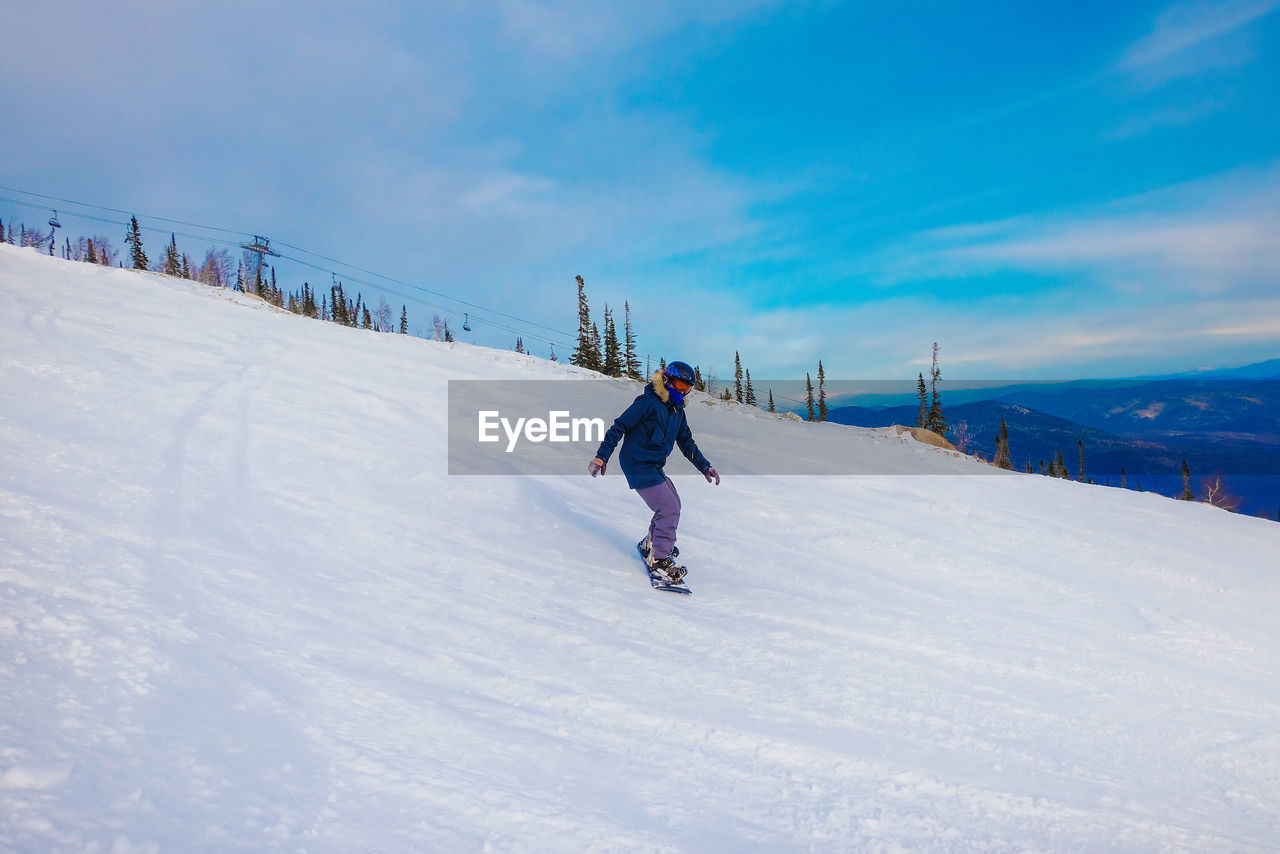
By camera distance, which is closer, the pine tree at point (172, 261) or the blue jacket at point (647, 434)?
the blue jacket at point (647, 434)

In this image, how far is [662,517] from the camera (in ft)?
21.3

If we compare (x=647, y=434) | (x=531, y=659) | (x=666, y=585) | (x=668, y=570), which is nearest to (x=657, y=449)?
(x=647, y=434)

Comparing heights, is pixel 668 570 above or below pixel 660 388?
below

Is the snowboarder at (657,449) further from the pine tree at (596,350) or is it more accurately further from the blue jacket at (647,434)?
the pine tree at (596,350)

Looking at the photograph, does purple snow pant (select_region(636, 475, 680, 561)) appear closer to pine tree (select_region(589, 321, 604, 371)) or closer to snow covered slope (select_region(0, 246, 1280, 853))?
snow covered slope (select_region(0, 246, 1280, 853))

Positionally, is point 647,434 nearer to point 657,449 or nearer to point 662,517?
point 657,449

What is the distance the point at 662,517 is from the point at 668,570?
52cm

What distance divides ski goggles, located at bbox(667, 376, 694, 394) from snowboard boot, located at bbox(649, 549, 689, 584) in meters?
1.69

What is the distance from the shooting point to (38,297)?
10930 millimetres

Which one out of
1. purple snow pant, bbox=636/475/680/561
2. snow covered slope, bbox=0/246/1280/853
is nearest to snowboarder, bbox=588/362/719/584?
purple snow pant, bbox=636/475/680/561

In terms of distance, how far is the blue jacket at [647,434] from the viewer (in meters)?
6.41

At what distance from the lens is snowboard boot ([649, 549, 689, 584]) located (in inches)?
250

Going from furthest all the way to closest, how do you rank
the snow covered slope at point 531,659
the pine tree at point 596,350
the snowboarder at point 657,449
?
the pine tree at point 596,350 → the snowboarder at point 657,449 → the snow covered slope at point 531,659

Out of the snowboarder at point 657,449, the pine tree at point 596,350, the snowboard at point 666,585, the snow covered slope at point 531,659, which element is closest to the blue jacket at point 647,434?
the snowboarder at point 657,449
